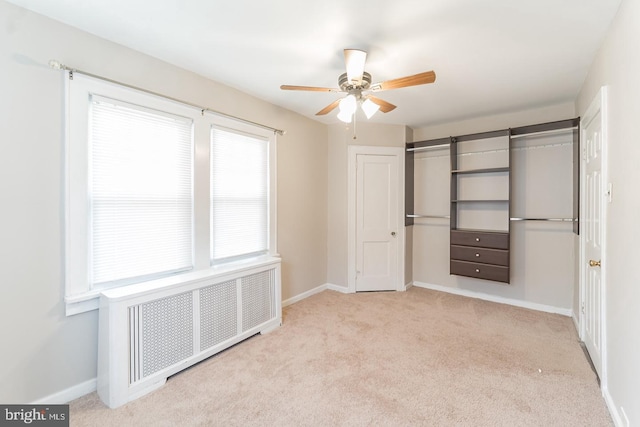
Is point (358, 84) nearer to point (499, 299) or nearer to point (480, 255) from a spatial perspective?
point (480, 255)

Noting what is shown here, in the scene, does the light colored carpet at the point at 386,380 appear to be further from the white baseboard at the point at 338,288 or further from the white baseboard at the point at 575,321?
the white baseboard at the point at 338,288

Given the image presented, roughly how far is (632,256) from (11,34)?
371 centimetres

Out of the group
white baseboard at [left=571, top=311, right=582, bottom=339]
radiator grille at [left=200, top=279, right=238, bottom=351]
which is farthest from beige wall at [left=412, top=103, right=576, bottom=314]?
radiator grille at [left=200, top=279, right=238, bottom=351]

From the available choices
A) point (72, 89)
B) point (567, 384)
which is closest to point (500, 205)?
point (567, 384)

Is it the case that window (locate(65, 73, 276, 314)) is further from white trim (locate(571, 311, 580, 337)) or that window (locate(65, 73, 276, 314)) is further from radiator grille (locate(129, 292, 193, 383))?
white trim (locate(571, 311, 580, 337))

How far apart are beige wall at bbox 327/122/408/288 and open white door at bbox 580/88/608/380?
7.24 ft

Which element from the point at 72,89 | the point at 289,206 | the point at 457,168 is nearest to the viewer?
the point at 72,89

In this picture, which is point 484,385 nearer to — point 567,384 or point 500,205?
point 567,384

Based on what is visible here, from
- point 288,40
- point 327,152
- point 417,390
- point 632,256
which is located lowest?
point 417,390

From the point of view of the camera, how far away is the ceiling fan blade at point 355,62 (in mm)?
1923

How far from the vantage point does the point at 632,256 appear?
4.96 feet

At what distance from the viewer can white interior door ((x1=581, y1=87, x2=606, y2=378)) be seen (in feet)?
6.84

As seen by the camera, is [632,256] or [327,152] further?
[327,152]

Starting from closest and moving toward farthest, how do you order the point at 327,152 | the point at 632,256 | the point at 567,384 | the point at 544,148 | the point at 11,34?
the point at 632,256
the point at 11,34
the point at 567,384
the point at 544,148
the point at 327,152
